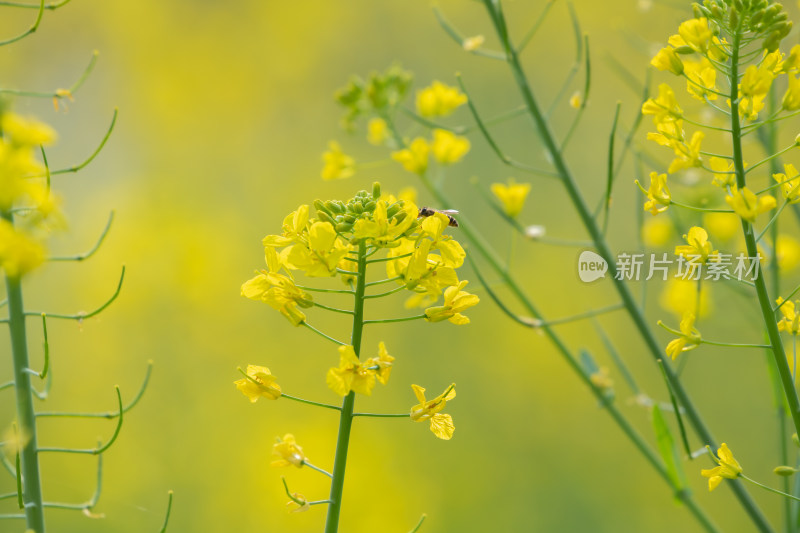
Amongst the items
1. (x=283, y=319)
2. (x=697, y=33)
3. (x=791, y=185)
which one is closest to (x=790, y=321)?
(x=791, y=185)

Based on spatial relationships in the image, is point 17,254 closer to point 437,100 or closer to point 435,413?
point 435,413

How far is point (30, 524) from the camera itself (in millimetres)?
1057

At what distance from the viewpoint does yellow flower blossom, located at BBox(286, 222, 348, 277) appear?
1021 mm

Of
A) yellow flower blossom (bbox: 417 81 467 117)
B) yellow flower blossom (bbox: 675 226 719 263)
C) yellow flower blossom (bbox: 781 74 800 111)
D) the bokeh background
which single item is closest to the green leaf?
yellow flower blossom (bbox: 675 226 719 263)

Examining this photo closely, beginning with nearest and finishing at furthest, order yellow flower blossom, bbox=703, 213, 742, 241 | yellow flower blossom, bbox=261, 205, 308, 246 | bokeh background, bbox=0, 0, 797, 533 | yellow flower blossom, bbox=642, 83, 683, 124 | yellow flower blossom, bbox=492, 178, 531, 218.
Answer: yellow flower blossom, bbox=261, 205, 308, 246, yellow flower blossom, bbox=642, 83, 683, 124, yellow flower blossom, bbox=492, 178, 531, 218, yellow flower blossom, bbox=703, 213, 742, 241, bokeh background, bbox=0, 0, 797, 533

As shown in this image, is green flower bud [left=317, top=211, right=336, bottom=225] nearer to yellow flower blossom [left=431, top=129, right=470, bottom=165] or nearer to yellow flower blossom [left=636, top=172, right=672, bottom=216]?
yellow flower blossom [left=636, top=172, right=672, bottom=216]

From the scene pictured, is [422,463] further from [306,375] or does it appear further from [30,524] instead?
[30,524]

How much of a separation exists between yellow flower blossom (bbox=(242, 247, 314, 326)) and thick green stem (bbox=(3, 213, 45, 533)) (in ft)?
1.10

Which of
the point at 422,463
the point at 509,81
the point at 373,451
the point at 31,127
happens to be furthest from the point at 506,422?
the point at 31,127

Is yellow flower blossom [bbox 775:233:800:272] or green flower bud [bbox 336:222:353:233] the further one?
yellow flower blossom [bbox 775:233:800:272]

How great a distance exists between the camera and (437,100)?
1.95 metres

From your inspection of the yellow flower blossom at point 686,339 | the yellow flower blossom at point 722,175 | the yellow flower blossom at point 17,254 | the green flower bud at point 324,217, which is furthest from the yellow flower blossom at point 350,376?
the yellow flower blossom at point 722,175

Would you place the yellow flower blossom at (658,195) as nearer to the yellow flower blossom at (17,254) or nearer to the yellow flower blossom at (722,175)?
the yellow flower blossom at (722,175)

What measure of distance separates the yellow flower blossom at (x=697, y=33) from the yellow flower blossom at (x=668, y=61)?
0.19 feet
